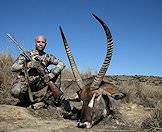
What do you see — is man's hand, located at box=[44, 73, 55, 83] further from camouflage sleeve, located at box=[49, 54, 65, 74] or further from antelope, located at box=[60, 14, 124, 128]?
antelope, located at box=[60, 14, 124, 128]

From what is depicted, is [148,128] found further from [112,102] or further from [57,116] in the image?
[57,116]

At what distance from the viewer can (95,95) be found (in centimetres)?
726

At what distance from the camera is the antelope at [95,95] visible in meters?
6.82

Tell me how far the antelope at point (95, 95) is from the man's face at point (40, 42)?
941mm

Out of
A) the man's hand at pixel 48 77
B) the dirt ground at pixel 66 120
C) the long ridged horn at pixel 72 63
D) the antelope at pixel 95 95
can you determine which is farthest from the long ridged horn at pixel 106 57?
the man's hand at pixel 48 77

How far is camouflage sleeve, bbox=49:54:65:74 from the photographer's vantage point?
8586 millimetres

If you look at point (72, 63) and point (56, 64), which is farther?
point (56, 64)

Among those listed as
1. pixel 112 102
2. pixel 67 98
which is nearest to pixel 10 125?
pixel 67 98

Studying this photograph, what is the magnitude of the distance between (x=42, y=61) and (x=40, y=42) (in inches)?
17.1

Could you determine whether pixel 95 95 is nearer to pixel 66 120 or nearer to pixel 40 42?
pixel 66 120

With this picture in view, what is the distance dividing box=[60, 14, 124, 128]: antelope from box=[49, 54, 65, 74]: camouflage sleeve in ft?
3.14

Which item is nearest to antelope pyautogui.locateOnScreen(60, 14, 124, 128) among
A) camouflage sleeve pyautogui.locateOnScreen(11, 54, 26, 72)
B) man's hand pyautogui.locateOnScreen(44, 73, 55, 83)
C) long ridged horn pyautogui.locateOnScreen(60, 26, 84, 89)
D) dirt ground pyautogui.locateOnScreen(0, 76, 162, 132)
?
long ridged horn pyautogui.locateOnScreen(60, 26, 84, 89)

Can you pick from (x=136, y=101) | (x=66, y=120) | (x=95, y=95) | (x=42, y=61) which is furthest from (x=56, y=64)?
(x=136, y=101)

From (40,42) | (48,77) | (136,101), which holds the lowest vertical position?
(136,101)
